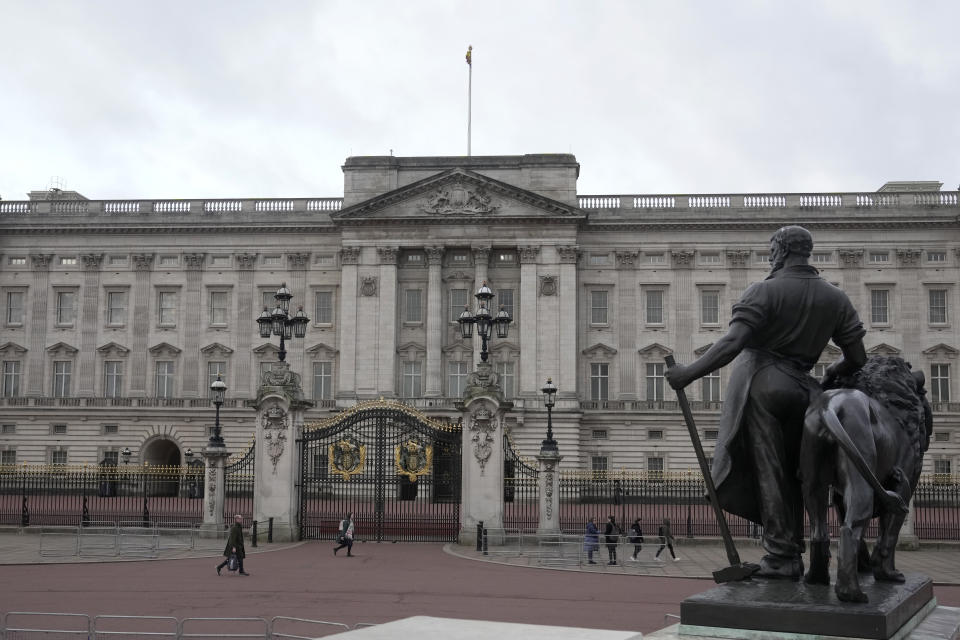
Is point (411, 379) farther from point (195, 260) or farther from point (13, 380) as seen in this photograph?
point (13, 380)

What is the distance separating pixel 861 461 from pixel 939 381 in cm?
5517

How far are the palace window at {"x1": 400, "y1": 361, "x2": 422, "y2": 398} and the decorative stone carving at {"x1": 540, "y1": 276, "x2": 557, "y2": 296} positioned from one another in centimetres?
843

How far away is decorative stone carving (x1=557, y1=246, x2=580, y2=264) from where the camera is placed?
185 ft

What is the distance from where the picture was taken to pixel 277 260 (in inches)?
2346

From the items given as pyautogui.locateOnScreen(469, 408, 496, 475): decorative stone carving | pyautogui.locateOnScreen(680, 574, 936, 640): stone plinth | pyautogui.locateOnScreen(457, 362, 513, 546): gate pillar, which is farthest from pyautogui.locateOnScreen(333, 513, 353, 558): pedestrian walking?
pyautogui.locateOnScreen(680, 574, 936, 640): stone plinth

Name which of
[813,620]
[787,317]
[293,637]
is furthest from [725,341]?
[293,637]

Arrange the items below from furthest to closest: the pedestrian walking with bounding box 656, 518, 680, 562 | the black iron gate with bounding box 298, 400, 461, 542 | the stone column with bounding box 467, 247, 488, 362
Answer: the stone column with bounding box 467, 247, 488, 362 → the black iron gate with bounding box 298, 400, 461, 542 → the pedestrian walking with bounding box 656, 518, 680, 562

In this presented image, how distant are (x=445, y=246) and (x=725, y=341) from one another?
50388mm

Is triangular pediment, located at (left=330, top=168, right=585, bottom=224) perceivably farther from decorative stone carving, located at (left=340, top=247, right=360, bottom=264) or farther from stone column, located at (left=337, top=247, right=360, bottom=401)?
stone column, located at (left=337, top=247, right=360, bottom=401)

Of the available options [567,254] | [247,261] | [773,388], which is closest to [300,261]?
[247,261]

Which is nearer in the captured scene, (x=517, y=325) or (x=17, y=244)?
(x=517, y=325)

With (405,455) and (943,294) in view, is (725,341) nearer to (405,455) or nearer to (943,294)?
(405,455)

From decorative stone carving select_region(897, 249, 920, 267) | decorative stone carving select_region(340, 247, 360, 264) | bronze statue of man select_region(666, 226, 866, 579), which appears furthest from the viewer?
decorative stone carving select_region(340, 247, 360, 264)

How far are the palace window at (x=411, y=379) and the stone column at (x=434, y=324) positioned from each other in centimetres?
70
